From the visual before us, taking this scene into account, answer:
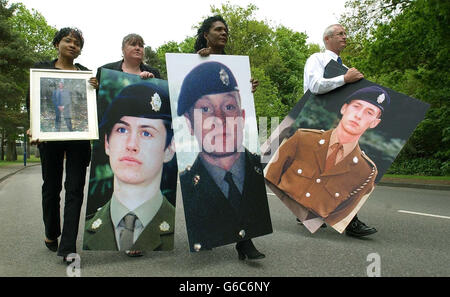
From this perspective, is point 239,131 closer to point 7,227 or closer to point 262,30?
point 7,227

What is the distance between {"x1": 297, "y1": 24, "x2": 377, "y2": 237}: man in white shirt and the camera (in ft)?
13.4

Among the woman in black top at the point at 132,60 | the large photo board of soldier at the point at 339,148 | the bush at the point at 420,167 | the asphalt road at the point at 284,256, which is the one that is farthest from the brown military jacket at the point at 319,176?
the bush at the point at 420,167

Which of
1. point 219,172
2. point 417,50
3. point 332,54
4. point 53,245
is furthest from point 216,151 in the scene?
point 417,50

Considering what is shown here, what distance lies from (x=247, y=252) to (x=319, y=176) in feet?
3.82

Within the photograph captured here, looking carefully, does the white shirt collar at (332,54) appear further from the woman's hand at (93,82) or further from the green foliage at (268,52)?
the green foliage at (268,52)

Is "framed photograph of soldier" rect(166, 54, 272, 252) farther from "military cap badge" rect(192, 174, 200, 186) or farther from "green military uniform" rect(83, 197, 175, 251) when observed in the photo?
"green military uniform" rect(83, 197, 175, 251)

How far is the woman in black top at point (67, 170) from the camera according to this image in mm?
3346

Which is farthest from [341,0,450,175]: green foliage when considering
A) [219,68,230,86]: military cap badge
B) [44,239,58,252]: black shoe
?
[44,239,58,252]: black shoe

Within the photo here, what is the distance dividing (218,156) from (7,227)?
11.8 ft

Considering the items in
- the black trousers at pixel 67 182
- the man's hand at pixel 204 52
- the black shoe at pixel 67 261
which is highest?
the man's hand at pixel 204 52

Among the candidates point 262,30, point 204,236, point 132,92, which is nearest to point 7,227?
point 132,92

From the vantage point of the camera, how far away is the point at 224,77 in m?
3.41

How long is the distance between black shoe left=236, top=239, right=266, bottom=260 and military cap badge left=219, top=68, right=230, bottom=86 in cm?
136
